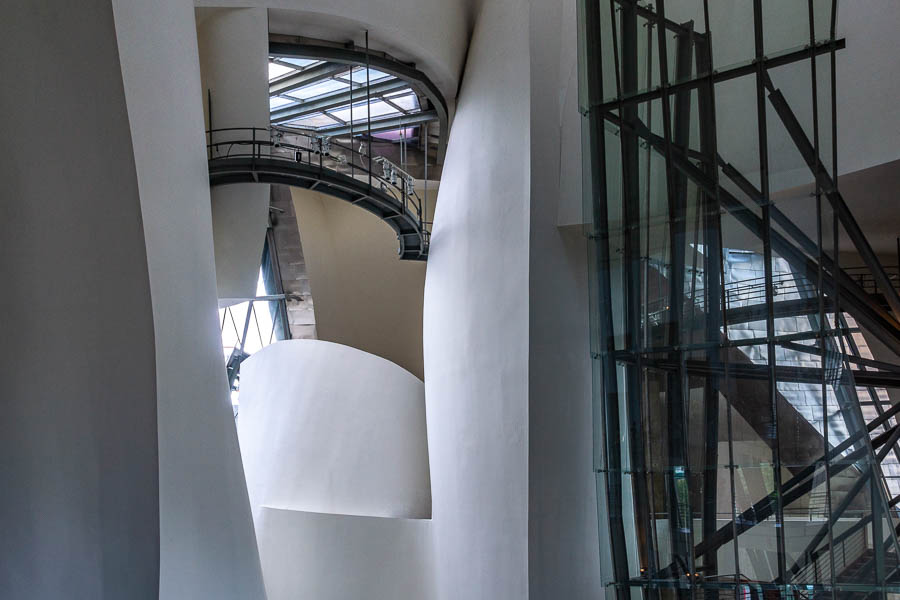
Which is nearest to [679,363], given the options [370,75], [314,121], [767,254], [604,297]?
[604,297]

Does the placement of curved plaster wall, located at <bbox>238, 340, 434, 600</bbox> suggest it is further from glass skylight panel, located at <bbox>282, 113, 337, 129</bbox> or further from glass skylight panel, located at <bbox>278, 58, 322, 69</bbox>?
glass skylight panel, located at <bbox>282, 113, 337, 129</bbox>

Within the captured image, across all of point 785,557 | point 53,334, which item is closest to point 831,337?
point 785,557

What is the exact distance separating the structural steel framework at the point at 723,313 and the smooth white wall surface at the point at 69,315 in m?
4.62

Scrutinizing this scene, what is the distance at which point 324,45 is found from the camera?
15.7 metres

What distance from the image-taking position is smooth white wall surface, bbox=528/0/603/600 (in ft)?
36.5

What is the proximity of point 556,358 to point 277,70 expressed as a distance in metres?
11.1

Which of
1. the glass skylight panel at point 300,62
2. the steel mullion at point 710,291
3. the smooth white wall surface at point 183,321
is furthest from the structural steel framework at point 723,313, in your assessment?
the glass skylight panel at point 300,62

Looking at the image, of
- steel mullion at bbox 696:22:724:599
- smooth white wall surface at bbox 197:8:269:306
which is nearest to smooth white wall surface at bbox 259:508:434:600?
smooth white wall surface at bbox 197:8:269:306

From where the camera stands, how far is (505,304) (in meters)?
12.2

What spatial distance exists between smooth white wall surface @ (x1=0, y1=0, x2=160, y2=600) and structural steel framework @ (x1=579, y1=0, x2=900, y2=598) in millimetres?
4616

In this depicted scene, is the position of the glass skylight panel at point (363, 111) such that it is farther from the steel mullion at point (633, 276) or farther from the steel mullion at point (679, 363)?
the steel mullion at point (679, 363)

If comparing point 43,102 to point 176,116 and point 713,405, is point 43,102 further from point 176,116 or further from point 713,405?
point 713,405

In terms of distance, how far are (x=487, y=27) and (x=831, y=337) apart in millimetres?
10063

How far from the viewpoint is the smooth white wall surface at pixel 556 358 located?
11.1 m
